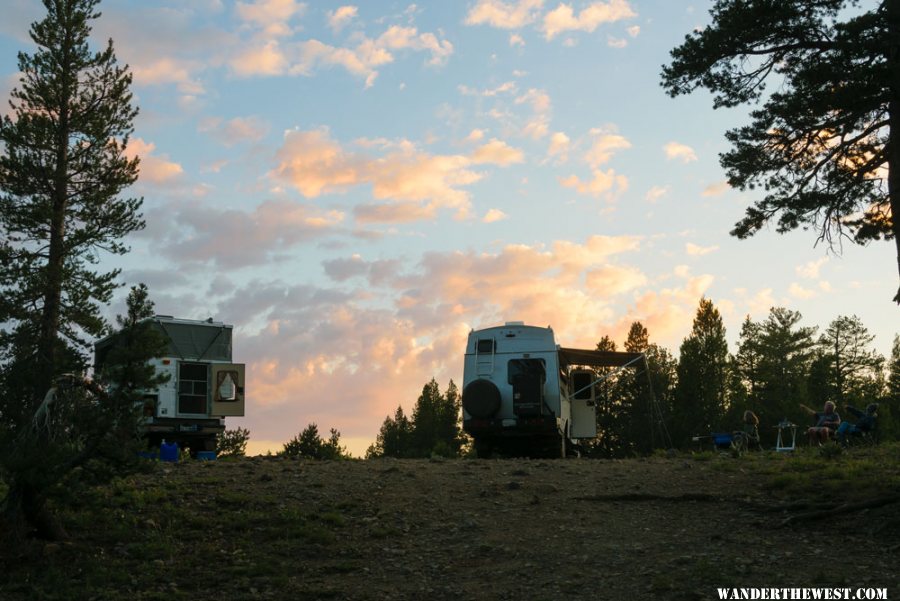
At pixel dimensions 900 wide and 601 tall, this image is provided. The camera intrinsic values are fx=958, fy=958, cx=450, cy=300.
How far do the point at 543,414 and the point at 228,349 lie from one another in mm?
8163

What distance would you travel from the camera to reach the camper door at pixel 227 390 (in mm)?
23609

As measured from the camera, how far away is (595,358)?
2541 centimetres

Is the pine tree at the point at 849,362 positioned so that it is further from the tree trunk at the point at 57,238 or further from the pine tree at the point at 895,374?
the tree trunk at the point at 57,238

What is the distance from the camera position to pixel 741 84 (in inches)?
575

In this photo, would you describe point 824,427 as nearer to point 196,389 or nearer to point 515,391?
point 515,391

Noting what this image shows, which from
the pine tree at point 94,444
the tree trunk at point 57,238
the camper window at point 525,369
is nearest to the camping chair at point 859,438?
the camper window at point 525,369

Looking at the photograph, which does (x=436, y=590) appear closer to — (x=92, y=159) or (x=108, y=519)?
(x=108, y=519)

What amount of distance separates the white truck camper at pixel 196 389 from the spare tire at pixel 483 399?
5753 mm

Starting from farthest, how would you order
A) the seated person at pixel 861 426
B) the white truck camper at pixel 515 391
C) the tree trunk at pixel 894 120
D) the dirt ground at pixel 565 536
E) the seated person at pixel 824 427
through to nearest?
the white truck camper at pixel 515 391 → the seated person at pixel 824 427 → the seated person at pixel 861 426 → the tree trunk at pixel 894 120 → the dirt ground at pixel 565 536

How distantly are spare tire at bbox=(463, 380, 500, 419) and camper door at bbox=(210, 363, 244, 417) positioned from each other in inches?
226

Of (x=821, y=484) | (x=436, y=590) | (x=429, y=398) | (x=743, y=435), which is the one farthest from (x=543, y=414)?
(x=429, y=398)

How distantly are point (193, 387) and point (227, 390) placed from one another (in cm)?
83

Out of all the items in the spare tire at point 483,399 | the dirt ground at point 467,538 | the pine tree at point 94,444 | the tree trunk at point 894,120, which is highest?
the tree trunk at point 894,120

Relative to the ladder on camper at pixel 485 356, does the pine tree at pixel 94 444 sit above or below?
below
